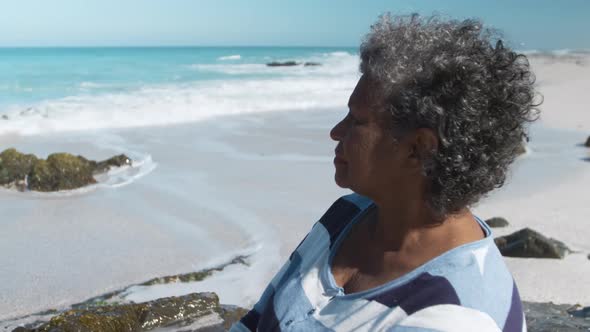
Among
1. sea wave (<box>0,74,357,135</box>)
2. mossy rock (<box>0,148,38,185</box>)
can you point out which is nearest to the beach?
sea wave (<box>0,74,357,135</box>)

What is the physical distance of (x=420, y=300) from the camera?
5.20ft

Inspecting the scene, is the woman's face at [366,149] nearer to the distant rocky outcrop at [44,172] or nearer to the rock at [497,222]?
the rock at [497,222]

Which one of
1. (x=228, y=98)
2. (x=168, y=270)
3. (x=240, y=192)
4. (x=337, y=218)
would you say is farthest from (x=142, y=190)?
(x=228, y=98)

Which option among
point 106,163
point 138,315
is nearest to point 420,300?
point 138,315

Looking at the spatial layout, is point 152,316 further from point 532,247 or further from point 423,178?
point 532,247

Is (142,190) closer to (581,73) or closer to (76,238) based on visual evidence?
(76,238)

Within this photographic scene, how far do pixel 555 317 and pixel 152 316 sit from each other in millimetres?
2496

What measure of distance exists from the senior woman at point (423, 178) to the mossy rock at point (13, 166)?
7118 millimetres

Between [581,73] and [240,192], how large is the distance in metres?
24.8

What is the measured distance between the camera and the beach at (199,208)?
525cm

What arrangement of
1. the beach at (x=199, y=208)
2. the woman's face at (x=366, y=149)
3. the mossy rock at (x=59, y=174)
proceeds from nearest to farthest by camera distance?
the woman's face at (x=366, y=149), the beach at (x=199, y=208), the mossy rock at (x=59, y=174)

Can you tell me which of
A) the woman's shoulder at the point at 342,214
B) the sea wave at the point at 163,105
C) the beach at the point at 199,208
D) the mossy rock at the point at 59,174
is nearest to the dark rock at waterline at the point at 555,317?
the beach at the point at 199,208

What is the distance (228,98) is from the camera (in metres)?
19.8

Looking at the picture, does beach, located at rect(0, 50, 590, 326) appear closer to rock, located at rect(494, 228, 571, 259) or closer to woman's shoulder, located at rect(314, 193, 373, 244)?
rock, located at rect(494, 228, 571, 259)
